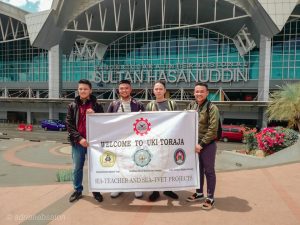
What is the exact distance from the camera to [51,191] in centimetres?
567

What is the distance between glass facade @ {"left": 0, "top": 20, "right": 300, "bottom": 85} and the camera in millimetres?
39531

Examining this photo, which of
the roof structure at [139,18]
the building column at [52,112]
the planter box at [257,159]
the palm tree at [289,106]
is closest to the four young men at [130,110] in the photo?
the planter box at [257,159]

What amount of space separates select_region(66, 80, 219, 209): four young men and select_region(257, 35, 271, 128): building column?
33623 millimetres

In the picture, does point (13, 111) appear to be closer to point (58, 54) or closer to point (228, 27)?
point (58, 54)

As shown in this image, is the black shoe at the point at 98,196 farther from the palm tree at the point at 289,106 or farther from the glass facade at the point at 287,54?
the glass facade at the point at 287,54

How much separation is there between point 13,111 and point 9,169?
41354 mm

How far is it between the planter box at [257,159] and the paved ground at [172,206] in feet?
5.58

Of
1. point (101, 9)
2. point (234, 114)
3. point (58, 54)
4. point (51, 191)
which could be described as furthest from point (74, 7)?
point (51, 191)

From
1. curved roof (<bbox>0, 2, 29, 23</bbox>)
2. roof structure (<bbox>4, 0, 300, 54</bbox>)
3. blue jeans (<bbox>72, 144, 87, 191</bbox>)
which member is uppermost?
curved roof (<bbox>0, 2, 29, 23</bbox>)

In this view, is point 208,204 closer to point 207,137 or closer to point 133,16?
point 207,137

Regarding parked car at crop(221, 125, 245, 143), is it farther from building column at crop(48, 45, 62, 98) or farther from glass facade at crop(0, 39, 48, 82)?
glass facade at crop(0, 39, 48, 82)

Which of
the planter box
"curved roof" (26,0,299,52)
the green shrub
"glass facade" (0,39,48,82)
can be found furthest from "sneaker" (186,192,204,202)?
"glass facade" (0,39,48,82)

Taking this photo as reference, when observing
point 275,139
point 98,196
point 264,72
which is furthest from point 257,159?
point 264,72

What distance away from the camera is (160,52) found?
46469 millimetres
